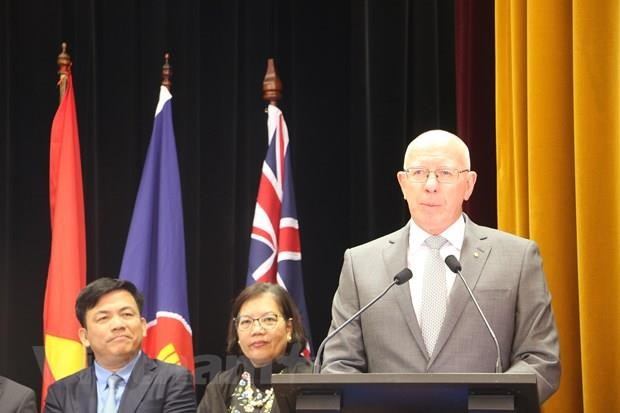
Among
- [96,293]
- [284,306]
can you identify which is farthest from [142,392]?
[284,306]

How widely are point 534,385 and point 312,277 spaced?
3.27 m

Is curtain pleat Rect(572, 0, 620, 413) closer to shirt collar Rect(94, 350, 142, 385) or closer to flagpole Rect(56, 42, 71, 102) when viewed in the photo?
shirt collar Rect(94, 350, 142, 385)

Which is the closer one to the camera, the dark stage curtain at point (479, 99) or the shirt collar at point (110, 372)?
the shirt collar at point (110, 372)

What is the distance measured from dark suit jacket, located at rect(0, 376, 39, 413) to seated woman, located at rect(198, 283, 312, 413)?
0.66 meters

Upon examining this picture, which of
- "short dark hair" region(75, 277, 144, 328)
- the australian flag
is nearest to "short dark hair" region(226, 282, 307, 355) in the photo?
"short dark hair" region(75, 277, 144, 328)

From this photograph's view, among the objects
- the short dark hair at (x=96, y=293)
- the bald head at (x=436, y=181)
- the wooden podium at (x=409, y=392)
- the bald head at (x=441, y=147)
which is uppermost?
the bald head at (x=441, y=147)

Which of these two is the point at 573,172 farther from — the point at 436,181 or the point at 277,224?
the point at 277,224

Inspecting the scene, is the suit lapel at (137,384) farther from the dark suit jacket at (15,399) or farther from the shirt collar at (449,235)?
the shirt collar at (449,235)

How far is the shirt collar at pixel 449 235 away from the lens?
2.97 m

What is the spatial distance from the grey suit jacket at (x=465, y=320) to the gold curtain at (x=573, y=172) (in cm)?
47

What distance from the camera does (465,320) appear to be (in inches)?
110

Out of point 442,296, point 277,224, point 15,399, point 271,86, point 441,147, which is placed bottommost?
point 15,399

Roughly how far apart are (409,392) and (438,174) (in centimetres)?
92

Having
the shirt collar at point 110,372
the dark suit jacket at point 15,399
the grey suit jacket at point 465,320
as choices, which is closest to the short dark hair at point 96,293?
the shirt collar at point 110,372
